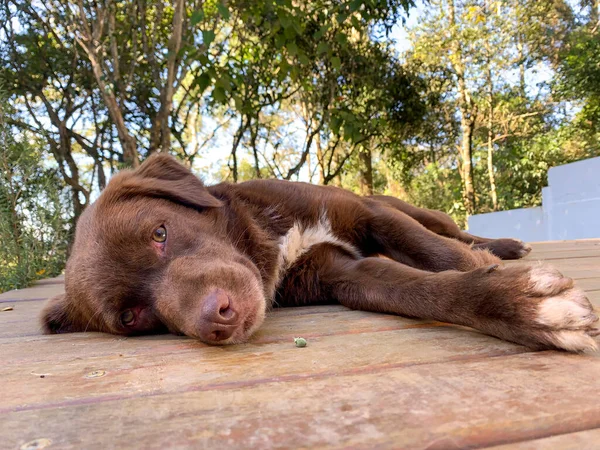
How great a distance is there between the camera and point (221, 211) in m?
2.66

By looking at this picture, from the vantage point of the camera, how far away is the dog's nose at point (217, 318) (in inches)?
65.9

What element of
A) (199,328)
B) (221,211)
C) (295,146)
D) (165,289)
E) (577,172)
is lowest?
(199,328)

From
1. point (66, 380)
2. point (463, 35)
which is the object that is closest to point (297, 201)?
point (66, 380)

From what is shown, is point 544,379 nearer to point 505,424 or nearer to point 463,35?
point 505,424

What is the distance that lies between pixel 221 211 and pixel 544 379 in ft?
6.11

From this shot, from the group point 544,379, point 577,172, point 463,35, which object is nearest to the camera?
point 544,379

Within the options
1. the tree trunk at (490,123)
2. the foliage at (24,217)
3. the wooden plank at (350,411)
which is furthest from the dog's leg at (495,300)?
the tree trunk at (490,123)

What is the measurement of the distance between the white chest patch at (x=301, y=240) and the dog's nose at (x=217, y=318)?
1028 millimetres

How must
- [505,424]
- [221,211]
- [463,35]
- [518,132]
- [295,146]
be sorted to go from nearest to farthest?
[505,424], [221,211], [463,35], [518,132], [295,146]

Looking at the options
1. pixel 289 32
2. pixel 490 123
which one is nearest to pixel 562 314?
pixel 289 32

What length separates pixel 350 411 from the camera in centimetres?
103

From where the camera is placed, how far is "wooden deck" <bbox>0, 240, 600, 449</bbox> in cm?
92

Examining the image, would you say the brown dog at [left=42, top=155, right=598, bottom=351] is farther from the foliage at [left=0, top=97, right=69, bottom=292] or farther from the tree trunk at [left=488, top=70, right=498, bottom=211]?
the tree trunk at [left=488, top=70, right=498, bottom=211]

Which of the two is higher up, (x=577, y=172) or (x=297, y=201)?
(x=577, y=172)
